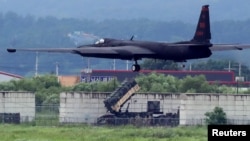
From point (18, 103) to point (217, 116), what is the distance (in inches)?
508

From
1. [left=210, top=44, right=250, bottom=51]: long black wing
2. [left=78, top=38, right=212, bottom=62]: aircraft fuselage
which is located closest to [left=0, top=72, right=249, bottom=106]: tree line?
[left=78, top=38, right=212, bottom=62]: aircraft fuselage

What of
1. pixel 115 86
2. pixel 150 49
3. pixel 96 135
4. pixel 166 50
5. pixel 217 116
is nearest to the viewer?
pixel 96 135

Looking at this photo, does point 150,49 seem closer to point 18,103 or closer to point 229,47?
point 229,47

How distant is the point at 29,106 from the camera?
8212cm

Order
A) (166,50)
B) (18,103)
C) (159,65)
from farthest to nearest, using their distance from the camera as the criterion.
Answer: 1. (159,65)
2. (18,103)
3. (166,50)

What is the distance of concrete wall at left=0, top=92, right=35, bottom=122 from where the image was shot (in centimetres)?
8119

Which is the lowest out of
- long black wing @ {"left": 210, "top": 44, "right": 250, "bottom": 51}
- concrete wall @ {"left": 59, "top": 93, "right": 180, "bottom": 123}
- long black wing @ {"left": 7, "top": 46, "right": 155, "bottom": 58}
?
concrete wall @ {"left": 59, "top": 93, "right": 180, "bottom": 123}

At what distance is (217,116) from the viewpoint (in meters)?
77.1

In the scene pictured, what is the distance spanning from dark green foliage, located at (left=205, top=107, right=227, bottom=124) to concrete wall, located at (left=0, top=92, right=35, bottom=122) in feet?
36.5

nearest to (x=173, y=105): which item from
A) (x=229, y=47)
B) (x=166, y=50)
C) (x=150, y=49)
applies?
(x=150, y=49)

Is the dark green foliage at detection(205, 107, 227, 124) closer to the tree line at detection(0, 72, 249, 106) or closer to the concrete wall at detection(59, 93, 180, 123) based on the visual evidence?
the concrete wall at detection(59, 93, 180, 123)

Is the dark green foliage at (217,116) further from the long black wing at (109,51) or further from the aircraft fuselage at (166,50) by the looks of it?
the long black wing at (109,51)

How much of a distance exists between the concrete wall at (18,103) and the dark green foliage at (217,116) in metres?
11.1

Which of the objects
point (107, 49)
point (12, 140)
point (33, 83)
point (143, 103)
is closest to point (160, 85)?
point (33, 83)
